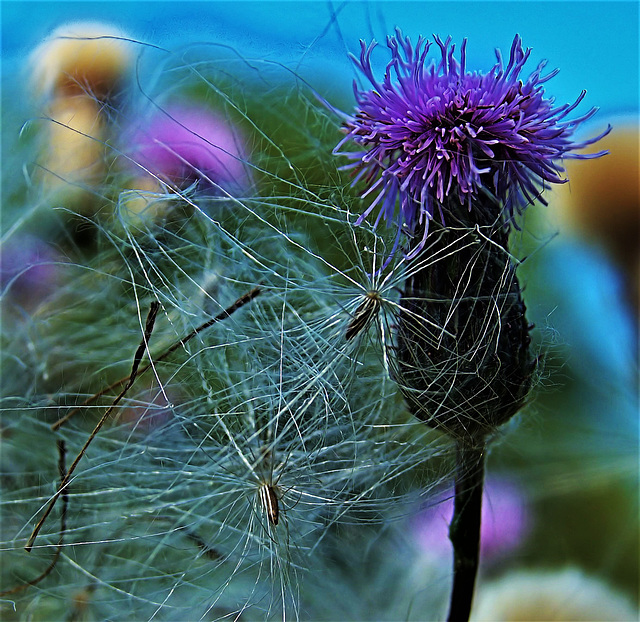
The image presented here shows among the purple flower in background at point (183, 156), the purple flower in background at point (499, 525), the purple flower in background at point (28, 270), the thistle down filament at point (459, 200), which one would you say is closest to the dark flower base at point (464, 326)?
the thistle down filament at point (459, 200)

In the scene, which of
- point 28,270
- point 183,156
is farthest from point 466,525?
point 28,270

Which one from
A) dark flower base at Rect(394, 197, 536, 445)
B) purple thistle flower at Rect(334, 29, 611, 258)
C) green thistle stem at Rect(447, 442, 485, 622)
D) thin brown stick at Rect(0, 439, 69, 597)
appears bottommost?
thin brown stick at Rect(0, 439, 69, 597)

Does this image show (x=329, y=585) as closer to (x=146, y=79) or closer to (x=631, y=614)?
(x=631, y=614)

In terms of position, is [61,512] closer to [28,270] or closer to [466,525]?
[28,270]

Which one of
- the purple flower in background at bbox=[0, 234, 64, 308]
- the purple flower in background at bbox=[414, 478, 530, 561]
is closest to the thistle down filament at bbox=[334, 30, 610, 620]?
the purple flower in background at bbox=[414, 478, 530, 561]

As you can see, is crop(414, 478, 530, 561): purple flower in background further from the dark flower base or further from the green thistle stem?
the dark flower base

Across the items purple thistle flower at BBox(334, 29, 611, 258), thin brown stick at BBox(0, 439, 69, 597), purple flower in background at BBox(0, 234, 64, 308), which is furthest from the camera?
purple flower in background at BBox(0, 234, 64, 308)

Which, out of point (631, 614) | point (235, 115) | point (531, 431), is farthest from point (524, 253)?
point (631, 614)

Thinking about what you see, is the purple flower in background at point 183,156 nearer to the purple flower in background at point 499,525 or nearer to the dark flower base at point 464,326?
Result: the dark flower base at point 464,326
